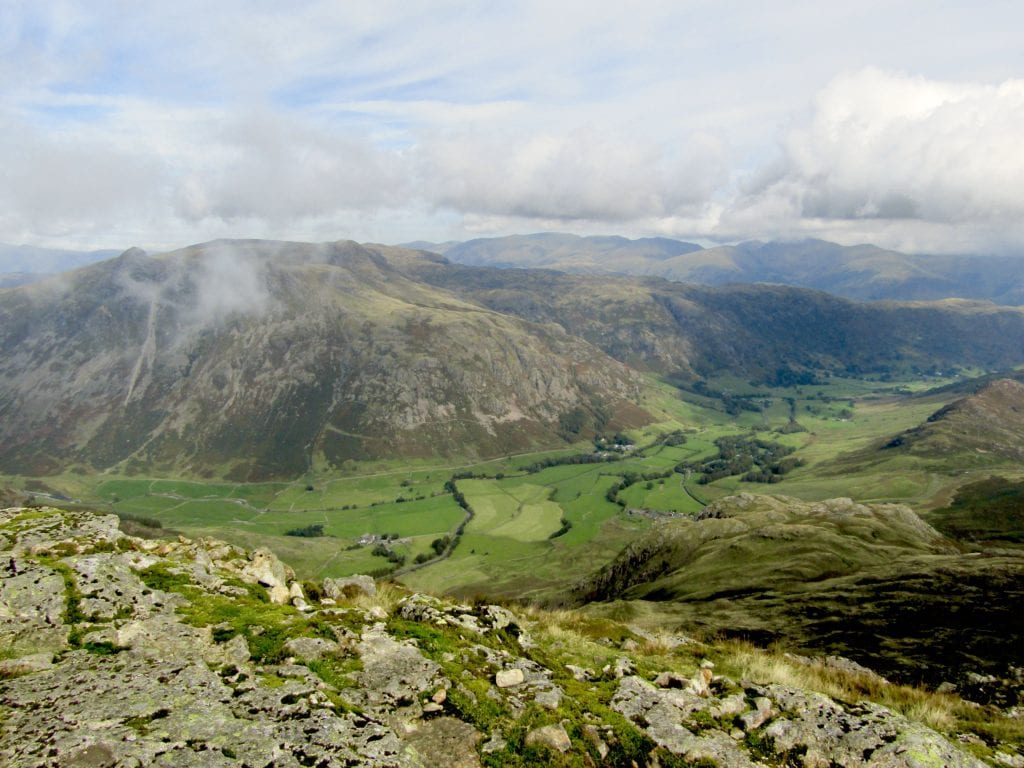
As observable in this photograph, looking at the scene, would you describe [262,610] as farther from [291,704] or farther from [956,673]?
[956,673]

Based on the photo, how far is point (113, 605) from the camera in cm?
1600

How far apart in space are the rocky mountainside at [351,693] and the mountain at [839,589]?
1693 centimetres

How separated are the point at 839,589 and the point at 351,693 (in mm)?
49498

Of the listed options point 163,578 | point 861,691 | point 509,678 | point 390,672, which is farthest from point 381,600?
point 861,691

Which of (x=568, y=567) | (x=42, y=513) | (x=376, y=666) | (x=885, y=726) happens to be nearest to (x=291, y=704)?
(x=376, y=666)

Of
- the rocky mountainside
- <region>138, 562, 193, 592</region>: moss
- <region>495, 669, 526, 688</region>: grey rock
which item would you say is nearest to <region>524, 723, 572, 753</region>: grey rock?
the rocky mountainside

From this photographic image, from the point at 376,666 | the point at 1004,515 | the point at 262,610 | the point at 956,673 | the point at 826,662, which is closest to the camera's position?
the point at 376,666

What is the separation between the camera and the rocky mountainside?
11.3 meters

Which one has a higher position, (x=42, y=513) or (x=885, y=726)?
(x=42, y=513)

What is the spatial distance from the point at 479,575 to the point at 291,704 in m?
156

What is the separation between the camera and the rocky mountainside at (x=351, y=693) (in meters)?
11.3

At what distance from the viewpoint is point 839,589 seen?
161ft

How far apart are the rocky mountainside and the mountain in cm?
1693

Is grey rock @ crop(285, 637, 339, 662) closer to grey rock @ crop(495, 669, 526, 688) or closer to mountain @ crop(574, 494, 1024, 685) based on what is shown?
grey rock @ crop(495, 669, 526, 688)
